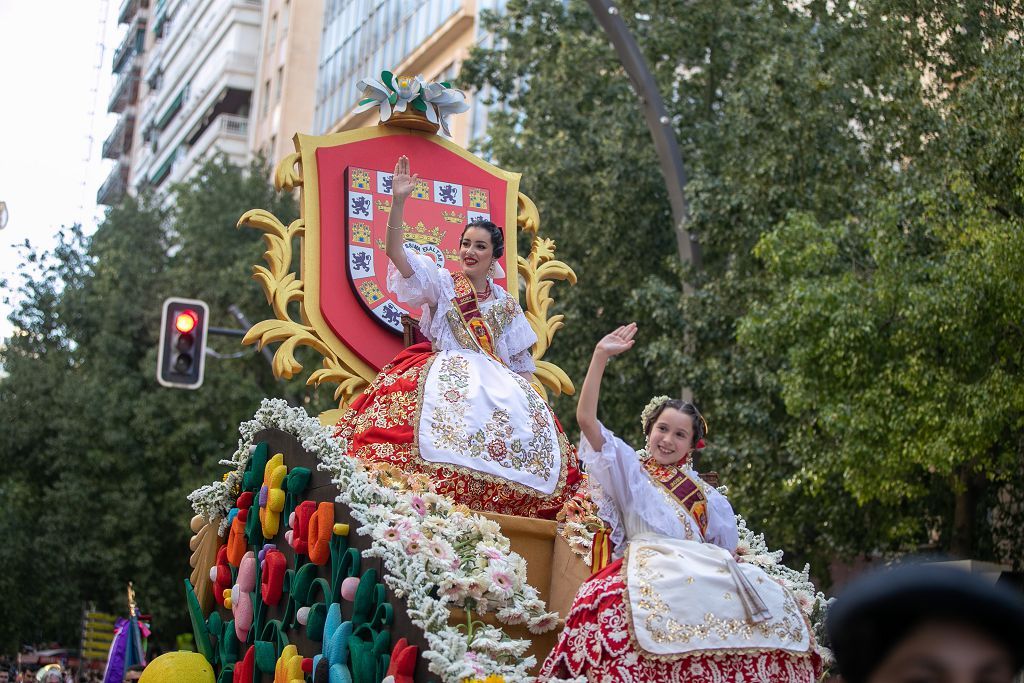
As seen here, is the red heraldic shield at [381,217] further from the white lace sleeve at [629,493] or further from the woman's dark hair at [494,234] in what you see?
the white lace sleeve at [629,493]

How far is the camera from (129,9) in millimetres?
66312

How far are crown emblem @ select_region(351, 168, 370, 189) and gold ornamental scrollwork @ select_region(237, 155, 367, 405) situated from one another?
0.29 metres

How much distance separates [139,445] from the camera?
74.9 ft

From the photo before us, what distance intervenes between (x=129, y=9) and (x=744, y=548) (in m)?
65.1

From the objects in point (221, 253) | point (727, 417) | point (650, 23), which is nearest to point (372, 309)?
point (727, 417)

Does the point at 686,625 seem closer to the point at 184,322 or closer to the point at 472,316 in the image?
the point at 472,316

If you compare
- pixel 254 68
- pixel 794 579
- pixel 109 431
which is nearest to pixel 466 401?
pixel 794 579

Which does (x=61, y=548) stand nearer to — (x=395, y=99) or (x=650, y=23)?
(x=650, y=23)

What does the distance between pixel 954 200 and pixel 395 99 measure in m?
6.26

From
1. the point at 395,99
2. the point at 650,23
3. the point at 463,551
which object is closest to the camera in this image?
the point at 463,551

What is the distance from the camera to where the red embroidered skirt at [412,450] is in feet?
19.2

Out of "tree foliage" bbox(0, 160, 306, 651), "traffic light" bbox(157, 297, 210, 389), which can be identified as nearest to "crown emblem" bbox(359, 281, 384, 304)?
"traffic light" bbox(157, 297, 210, 389)

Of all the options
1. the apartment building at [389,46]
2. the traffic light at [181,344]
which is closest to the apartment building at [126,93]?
the apartment building at [389,46]

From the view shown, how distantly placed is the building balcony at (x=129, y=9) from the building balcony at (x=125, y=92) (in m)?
2.63
